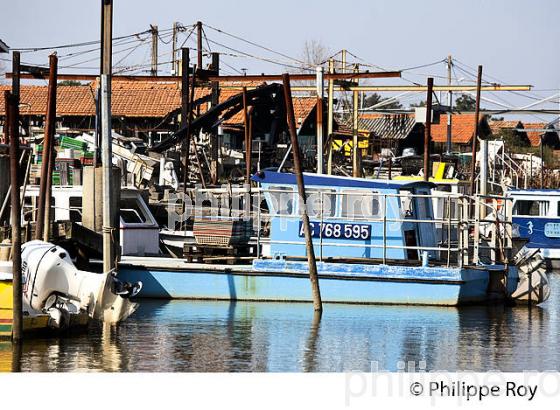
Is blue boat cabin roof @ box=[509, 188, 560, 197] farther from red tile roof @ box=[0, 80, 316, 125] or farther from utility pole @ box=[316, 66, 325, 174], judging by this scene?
red tile roof @ box=[0, 80, 316, 125]

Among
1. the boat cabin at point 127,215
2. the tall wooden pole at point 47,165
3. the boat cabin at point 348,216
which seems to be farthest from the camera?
the boat cabin at point 127,215

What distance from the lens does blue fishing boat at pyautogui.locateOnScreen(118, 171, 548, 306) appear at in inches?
965

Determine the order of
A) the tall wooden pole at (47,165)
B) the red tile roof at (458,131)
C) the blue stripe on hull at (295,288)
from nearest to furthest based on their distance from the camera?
the tall wooden pole at (47,165) → the blue stripe on hull at (295,288) → the red tile roof at (458,131)

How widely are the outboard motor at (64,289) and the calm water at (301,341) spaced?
0.41 m

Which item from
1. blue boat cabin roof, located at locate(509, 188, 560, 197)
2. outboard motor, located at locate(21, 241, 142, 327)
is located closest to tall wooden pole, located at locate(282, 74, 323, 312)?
outboard motor, located at locate(21, 241, 142, 327)

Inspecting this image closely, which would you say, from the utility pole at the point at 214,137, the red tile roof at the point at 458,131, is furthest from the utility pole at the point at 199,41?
the red tile roof at the point at 458,131

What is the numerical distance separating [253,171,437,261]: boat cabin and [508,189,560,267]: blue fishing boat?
12.4 metres

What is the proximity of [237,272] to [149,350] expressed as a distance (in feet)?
17.1

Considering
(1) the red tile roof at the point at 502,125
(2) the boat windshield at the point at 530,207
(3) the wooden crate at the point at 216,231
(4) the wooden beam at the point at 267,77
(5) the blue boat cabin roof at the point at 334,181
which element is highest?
(1) the red tile roof at the point at 502,125

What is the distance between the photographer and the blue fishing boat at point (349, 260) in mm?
24516

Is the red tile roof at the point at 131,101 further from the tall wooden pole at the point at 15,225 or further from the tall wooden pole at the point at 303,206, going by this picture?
the tall wooden pole at the point at 15,225

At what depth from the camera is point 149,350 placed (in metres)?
20.1

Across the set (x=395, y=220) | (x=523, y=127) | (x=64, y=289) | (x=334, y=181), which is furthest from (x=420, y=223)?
(x=523, y=127)
